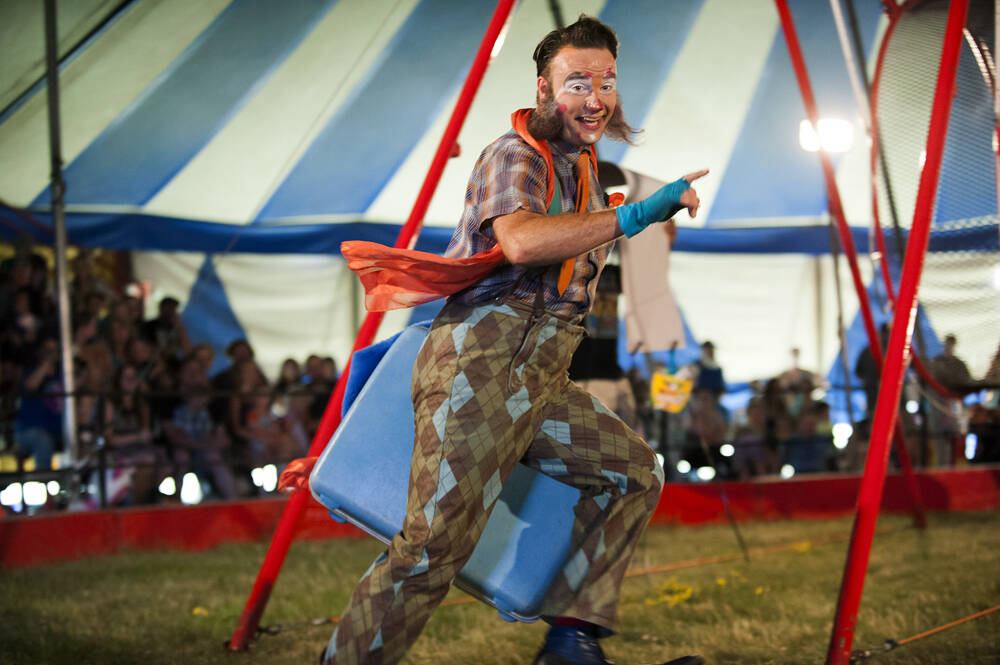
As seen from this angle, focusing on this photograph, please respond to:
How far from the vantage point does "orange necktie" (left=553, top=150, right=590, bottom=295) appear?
71.8 inches

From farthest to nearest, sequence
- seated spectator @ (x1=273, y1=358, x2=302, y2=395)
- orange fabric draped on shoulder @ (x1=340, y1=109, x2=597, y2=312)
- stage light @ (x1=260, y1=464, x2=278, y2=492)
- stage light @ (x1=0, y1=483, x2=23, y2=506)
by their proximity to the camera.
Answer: seated spectator @ (x1=273, y1=358, x2=302, y2=395) < stage light @ (x1=260, y1=464, x2=278, y2=492) < stage light @ (x1=0, y1=483, x2=23, y2=506) < orange fabric draped on shoulder @ (x1=340, y1=109, x2=597, y2=312)

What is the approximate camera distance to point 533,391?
1.83 meters

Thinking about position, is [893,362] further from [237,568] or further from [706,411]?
[706,411]

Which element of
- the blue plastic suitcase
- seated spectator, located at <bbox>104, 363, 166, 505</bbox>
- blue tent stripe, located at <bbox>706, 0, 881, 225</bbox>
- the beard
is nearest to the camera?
the beard

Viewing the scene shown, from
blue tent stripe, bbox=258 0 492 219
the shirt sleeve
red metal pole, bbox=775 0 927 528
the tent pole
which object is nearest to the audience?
the tent pole

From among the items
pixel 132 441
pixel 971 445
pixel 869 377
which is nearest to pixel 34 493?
pixel 132 441

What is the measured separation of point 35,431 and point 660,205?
4.38m

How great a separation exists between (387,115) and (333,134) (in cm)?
45

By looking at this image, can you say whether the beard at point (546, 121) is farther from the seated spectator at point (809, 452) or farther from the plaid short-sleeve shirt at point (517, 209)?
the seated spectator at point (809, 452)

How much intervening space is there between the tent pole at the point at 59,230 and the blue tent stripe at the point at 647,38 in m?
3.98

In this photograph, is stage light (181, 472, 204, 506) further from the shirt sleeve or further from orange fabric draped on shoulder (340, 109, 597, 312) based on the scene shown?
the shirt sleeve

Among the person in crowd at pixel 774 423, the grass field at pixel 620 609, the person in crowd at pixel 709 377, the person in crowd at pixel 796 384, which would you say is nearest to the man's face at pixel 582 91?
the grass field at pixel 620 609

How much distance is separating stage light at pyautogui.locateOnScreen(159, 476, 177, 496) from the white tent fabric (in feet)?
5.41

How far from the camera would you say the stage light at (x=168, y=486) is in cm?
527
